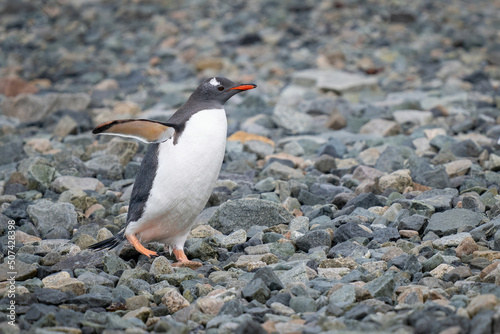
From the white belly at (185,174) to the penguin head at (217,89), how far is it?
148 mm

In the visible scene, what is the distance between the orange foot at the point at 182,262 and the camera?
447cm

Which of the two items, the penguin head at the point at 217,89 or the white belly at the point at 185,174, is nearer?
the white belly at the point at 185,174

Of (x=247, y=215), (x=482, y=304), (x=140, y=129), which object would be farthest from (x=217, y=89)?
(x=482, y=304)

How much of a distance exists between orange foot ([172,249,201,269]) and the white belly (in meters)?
0.16

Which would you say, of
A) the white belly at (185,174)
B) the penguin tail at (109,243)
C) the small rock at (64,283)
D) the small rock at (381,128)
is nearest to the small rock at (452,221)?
the white belly at (185,174)

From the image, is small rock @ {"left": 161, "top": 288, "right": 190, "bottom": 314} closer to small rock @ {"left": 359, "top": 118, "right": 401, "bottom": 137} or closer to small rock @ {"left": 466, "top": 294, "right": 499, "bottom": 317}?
small rock @ {"left": 466, "top": 294, "right": 499, "bottom": 317}

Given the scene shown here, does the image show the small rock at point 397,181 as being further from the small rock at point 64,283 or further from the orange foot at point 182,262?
the small rock at point 64,283

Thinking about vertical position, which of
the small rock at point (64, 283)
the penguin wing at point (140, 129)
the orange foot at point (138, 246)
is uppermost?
the penguin wing at point (140, 129)

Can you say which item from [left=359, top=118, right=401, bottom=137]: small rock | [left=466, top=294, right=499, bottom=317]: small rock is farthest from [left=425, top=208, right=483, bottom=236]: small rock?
[left=359, top=118, right=401, bottom=137]: small rock

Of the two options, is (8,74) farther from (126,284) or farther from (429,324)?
(429,324)

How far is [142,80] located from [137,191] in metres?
7.14

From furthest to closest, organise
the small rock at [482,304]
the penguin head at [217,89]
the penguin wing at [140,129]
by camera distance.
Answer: the penguin head at [217,89]
the penguin wing at [140,129]
the small rock at [482,304]

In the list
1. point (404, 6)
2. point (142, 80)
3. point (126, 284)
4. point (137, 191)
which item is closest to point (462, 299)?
point (126, 284)

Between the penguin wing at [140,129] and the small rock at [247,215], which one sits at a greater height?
the penguin wing at [140,129]
